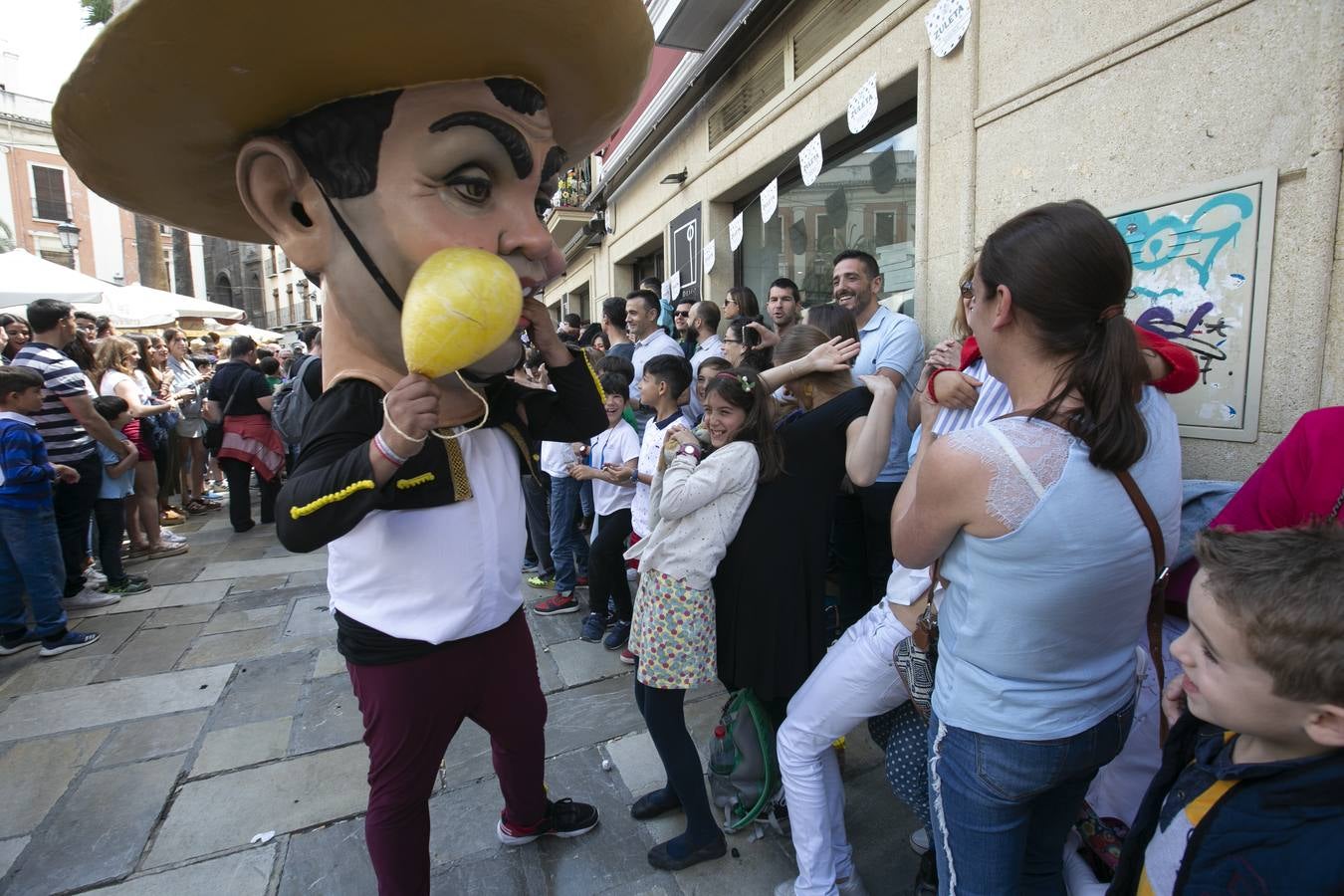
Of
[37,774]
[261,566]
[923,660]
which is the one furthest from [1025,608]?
[261,566]

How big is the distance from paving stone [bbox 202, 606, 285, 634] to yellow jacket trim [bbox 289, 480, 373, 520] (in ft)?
11.9

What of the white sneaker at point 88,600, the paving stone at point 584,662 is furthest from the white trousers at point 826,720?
the white sneaker at point 88,600

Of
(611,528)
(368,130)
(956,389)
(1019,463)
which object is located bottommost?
(611,528)

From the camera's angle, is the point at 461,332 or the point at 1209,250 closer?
the point at 461,332

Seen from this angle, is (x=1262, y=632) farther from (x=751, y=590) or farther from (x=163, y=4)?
(x=163, y=4)

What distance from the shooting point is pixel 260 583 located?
5051 mm

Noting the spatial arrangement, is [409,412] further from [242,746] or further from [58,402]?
[58,402]

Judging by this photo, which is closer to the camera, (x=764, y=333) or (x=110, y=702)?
(x=110, y=702)

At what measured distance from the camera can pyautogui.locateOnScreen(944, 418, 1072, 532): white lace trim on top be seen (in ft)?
3.66

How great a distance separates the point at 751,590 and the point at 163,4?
188 cm

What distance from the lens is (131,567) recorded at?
5.49 m

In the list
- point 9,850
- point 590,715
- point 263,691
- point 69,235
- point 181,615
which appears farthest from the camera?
point 69,235

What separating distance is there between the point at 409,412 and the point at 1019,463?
1.12 m

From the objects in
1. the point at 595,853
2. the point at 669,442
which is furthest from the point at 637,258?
the point at 595,853
